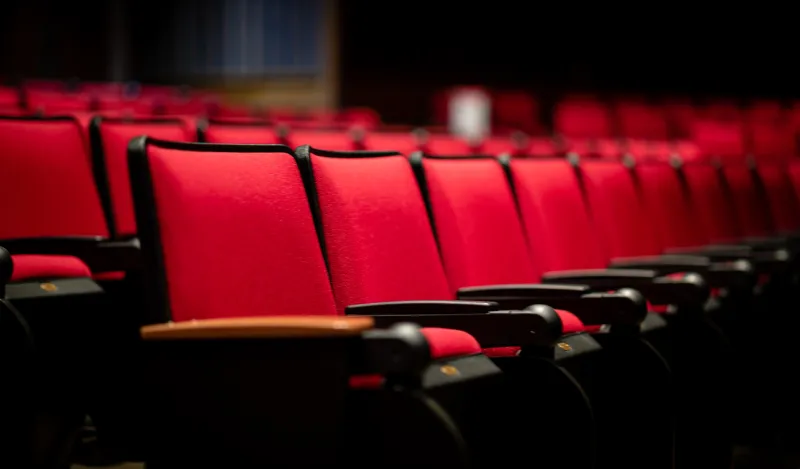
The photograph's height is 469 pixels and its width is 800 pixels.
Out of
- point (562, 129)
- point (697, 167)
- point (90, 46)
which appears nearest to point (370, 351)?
point (697, 167)

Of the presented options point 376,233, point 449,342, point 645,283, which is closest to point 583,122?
point 645,283

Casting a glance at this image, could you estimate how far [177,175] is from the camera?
0.59 meters

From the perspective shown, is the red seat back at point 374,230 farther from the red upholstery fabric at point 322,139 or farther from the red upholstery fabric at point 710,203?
the red upholstery fabric at point 710,203

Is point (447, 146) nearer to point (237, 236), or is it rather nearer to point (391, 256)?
point (391, 256)

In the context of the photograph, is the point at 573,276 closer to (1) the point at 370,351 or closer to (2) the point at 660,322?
(2) the point at 660,322

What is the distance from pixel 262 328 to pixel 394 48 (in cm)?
320

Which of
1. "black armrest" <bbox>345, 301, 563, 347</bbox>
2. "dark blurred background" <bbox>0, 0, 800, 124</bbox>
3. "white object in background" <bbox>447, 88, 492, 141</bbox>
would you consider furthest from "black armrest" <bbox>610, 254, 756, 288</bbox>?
"dark blurred background" <bbox>0, 0, 800, 124</bbox>

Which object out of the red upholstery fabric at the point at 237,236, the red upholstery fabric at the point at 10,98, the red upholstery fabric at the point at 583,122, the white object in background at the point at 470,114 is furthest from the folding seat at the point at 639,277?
the white object in background at the point at 470,114

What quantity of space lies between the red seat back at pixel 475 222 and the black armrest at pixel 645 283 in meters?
0.04

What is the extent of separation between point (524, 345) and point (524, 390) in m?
0.04

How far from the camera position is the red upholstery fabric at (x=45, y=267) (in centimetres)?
74

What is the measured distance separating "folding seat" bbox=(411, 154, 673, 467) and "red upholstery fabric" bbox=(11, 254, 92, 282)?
0.28 m

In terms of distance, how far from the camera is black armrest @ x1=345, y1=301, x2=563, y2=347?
64 cm

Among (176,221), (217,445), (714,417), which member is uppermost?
(176,221)
